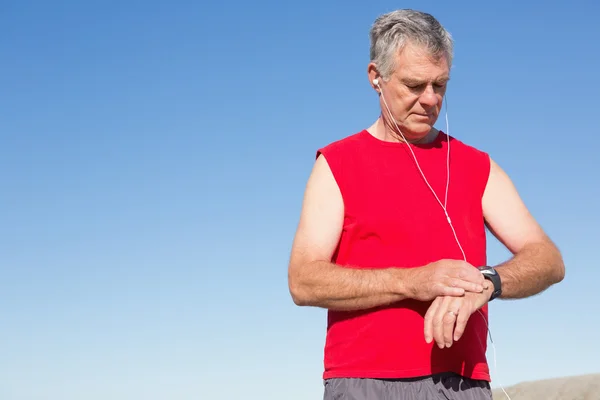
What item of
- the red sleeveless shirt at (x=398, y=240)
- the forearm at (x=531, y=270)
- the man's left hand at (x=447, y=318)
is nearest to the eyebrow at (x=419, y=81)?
the red sleeveless shirt at (x=398, y=240)

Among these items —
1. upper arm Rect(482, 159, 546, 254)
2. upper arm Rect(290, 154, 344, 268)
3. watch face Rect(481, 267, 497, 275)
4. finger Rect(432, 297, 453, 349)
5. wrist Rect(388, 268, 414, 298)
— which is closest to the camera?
finger Rect(432, 297, 453, 349)

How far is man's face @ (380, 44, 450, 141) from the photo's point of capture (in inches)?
171

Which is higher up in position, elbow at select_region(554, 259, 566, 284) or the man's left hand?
elbow at select_region(554, 259, 566, 284)

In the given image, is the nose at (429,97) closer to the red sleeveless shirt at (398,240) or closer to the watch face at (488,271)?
the red sleeveless shirt at (398,240)

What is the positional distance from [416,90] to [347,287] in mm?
1240

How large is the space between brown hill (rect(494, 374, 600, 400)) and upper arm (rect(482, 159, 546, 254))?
32.6 meters

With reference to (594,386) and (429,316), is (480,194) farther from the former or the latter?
(594,386)

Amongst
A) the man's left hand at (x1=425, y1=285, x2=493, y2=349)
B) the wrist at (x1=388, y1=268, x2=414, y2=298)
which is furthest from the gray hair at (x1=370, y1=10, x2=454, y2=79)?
the man's left hand at (x1=425, y1=285, x2=493, y2=349)

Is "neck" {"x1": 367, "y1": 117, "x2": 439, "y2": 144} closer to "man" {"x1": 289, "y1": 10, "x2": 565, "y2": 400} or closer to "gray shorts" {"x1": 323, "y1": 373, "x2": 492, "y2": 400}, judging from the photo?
"man" {"x1": 289, "y1": 10, "x2": 565, "y2": 400}

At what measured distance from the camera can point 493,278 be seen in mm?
3924

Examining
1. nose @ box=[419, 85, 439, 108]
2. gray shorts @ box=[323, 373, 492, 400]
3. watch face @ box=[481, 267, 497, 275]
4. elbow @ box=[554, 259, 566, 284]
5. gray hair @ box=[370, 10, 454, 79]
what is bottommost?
gray shorts @ box=[323, 373, 492, 400]

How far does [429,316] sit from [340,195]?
3.08 ft

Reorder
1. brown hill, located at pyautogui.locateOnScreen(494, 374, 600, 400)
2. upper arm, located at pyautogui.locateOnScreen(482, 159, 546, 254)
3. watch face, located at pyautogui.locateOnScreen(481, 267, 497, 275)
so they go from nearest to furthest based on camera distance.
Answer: watch face, located at pyautogui.locateOnScreen(481, 267, 497, 275) → upper arm, located at pyautogui.locateOnScreen(482, 159, 546, 254) → brown hill, located at pyautogui.locateOnScreen(494, 374, 600, 400)

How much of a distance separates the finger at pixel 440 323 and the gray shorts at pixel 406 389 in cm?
41
